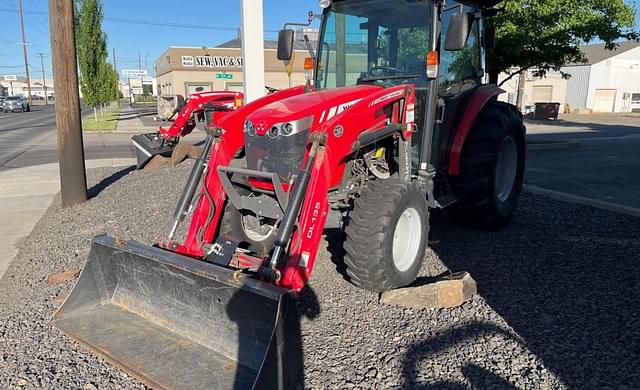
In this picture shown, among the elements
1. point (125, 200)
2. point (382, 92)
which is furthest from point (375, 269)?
point (125, 200)

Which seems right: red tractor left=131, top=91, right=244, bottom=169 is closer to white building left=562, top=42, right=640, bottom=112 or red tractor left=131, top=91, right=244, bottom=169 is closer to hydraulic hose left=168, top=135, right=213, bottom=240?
hydraulic hose left=168, top=135, right=213, bottom=240

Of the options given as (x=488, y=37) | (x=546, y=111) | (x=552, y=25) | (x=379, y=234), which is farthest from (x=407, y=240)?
(x=546, y=111)

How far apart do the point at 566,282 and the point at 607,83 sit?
144ft

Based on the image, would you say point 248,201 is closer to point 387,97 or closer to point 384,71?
point 387,97

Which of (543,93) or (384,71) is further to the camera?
(543,93)

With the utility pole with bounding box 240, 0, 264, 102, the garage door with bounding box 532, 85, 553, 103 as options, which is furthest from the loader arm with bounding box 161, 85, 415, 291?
the garage door with bounding box 532, 85, 553, 103

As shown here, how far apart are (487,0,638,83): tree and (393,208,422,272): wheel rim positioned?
9657 mm

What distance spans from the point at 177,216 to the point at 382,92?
1.92m

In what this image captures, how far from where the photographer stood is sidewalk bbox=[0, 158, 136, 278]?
604 centimetres

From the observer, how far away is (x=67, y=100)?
7145mm

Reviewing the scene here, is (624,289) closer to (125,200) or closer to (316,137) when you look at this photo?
(316,137)

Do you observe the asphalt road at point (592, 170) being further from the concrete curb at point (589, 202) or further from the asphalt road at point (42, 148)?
the asphalt road at point (42, 148)

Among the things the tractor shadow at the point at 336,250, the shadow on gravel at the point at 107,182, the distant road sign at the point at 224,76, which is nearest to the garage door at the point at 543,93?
the distant road sign at the point at 224,76

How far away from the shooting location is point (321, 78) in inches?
205
